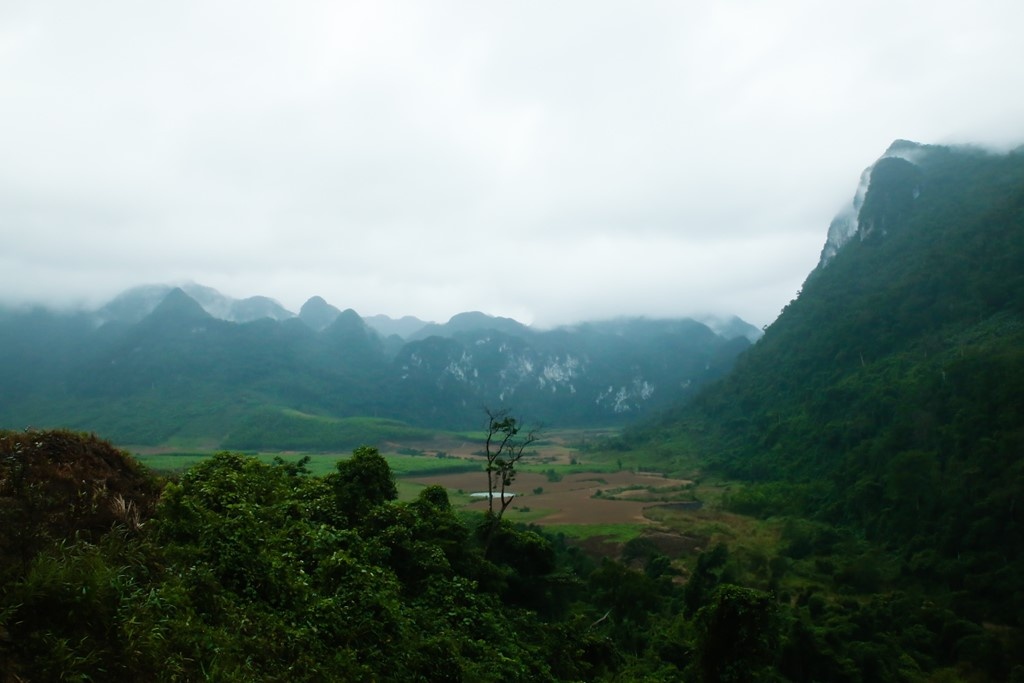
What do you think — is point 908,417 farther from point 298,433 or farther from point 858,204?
point 858,204

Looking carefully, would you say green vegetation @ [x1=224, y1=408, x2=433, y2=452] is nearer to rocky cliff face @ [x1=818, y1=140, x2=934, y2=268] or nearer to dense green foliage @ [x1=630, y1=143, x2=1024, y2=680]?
dense green foliage @ [x1=630, y1=143, x2=1024, y2=680]

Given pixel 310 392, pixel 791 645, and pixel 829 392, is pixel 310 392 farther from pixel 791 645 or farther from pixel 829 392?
pixel 791 645

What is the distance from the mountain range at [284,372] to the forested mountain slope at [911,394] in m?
51.5

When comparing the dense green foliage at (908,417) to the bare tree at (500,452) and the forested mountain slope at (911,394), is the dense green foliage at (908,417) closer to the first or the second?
the forested mountain slope at (911,394)

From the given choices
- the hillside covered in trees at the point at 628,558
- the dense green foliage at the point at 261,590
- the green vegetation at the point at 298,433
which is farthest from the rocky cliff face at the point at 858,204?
the dense green foliage at the point at 261,590

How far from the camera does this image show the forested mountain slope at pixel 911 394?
1152 inches

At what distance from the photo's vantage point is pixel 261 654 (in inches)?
222

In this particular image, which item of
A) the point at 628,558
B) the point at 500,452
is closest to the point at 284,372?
the point at 628,558

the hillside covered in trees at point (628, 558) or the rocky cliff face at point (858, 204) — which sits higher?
the rocky cliff face at point (858, 204)

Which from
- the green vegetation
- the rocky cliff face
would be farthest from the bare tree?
the rocky cliff face

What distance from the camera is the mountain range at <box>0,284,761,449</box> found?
3356 inches

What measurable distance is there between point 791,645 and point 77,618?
822 inches

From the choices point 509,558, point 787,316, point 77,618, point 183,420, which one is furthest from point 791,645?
point 183,420

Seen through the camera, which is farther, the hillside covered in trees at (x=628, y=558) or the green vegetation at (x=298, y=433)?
the green vegetation at (x=298, y=433)
